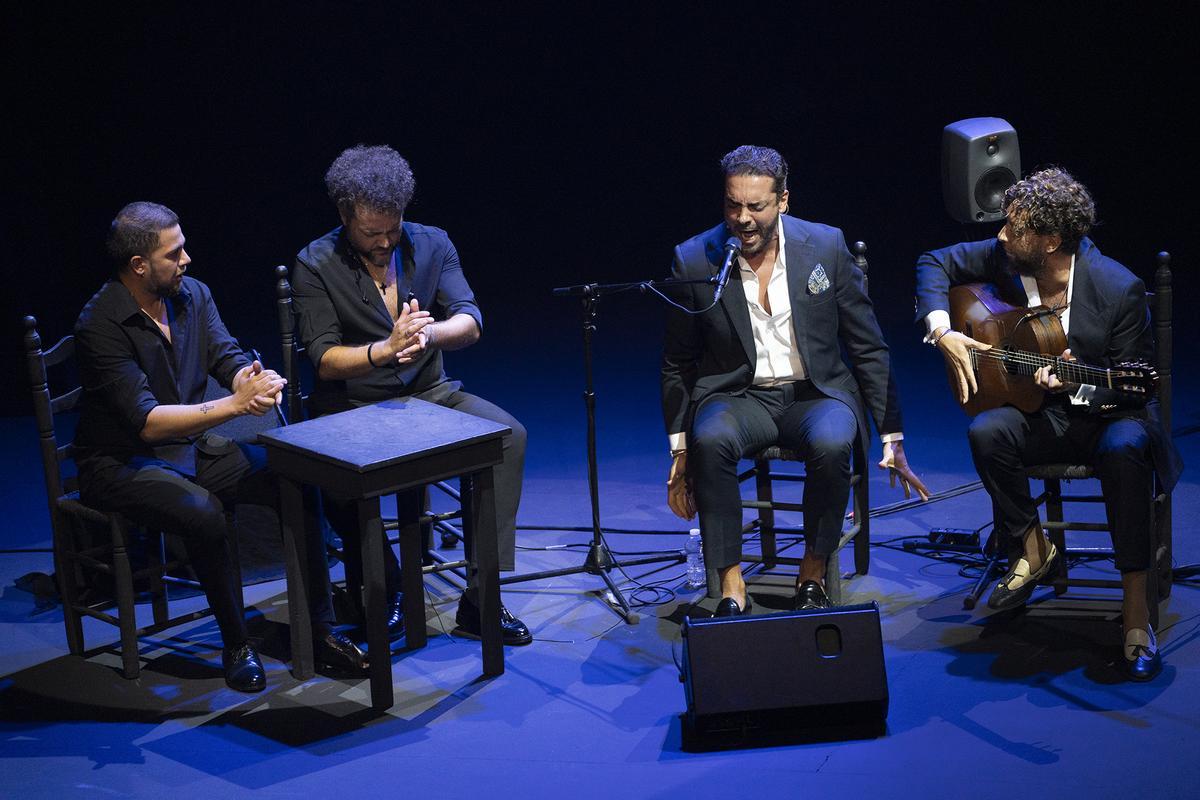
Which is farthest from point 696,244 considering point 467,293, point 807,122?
point 807,122

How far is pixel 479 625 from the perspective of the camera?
3.88 meters

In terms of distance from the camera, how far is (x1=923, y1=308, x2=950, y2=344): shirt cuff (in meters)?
3.91

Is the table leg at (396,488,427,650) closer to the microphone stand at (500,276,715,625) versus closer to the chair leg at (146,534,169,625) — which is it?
the microphone stand at (500,276,715,625)

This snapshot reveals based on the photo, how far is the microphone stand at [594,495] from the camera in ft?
12.7

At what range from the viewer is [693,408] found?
4023 mm

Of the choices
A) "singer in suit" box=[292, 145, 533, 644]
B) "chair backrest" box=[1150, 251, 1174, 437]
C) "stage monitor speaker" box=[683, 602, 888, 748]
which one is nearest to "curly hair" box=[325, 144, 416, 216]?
"singer in suit" box=[292, 145, 533, 644]

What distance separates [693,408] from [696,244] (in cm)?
53

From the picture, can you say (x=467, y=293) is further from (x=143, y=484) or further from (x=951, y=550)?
(x=951, y=550)

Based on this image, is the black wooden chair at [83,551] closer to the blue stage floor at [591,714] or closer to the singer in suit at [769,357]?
the blue stage floor at [591,714]

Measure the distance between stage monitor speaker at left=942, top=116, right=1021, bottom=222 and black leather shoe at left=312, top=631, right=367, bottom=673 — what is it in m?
2.51

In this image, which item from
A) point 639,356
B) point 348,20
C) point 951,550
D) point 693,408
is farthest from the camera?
point 348,20

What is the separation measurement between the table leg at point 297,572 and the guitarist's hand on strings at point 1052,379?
214 cm

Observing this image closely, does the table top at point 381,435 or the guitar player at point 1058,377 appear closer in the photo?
the table top at point 381,435

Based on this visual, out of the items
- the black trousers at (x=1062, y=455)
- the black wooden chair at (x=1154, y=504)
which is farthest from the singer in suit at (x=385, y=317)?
the black wooden chair at (x=1154, y=504)
